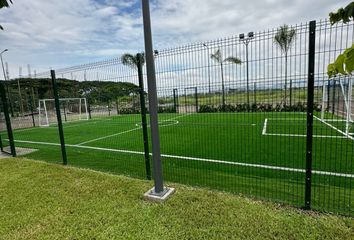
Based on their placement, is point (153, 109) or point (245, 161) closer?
Result: point (153, 109)

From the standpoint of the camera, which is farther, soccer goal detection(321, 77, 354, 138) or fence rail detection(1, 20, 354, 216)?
soccer goal detection(321, 77, 354, 138)

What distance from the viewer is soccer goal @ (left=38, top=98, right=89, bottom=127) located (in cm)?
2036

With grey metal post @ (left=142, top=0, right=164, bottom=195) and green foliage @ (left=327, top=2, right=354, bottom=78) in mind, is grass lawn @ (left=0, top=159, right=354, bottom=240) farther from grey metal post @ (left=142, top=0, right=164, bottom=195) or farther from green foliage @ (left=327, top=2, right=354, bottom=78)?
green foliage @ (left=327, top=2, right=354, bottom=78)

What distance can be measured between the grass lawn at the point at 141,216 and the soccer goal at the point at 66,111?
53.8ft

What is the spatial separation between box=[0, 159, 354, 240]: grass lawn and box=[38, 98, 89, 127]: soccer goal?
1641 cm

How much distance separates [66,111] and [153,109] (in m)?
21.4

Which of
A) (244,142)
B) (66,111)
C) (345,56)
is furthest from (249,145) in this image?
(66,111)

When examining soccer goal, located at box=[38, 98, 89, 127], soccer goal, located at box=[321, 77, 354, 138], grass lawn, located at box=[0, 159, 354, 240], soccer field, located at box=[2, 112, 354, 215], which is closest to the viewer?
grass lawn, located at box=[0, 159, 354, 240]

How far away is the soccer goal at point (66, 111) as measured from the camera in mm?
20359

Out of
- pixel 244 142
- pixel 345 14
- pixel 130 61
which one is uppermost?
pixel 130 61

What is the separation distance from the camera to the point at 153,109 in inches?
148

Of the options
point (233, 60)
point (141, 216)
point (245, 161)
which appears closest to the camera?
point (141, 216)

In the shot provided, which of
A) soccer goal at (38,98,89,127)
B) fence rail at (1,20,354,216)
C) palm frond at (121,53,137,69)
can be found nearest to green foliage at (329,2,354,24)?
fence rail at (1,20,354,216)

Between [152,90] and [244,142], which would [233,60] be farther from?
[244,142]
